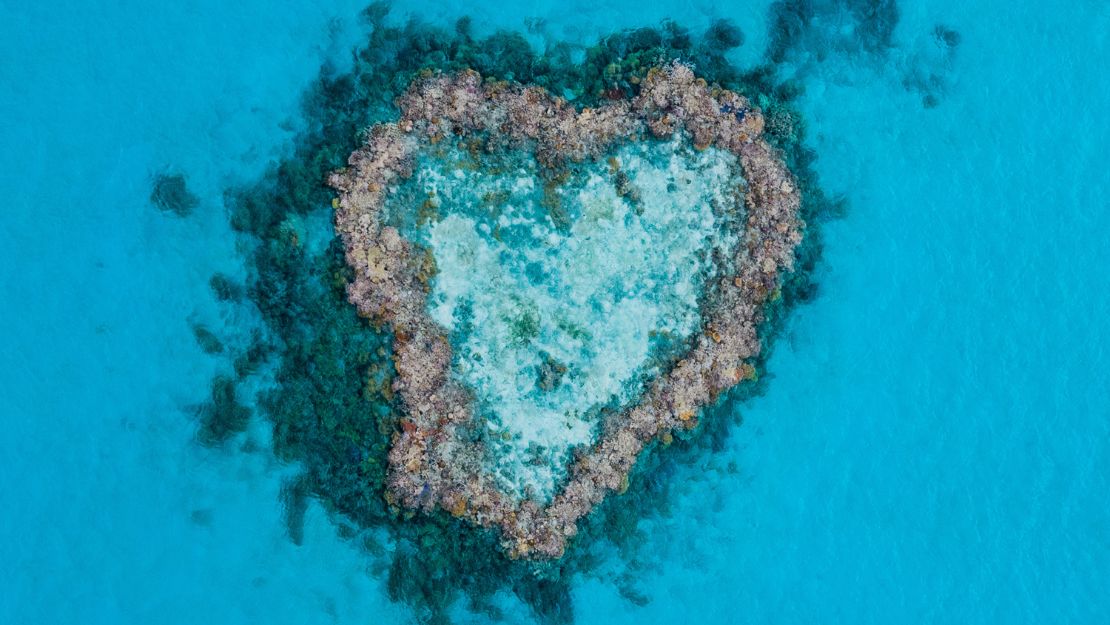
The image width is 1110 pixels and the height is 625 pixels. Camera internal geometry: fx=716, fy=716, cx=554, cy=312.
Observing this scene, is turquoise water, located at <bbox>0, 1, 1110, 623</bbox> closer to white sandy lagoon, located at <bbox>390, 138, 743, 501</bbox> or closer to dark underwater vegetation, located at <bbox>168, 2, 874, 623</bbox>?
dark underwater vegetation, located at <bbox>168, 2, 874, 623</bbox>

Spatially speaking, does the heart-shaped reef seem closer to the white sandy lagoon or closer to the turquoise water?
the white sandy lagoon

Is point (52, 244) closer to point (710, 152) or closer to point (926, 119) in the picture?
point (710, 152)

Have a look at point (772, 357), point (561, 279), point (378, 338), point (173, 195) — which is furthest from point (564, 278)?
point (173, 195)

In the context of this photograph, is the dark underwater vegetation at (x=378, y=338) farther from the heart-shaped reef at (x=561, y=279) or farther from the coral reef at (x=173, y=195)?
the heart-shaped reef at (x=561, y=279)

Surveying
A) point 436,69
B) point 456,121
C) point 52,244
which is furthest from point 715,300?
point 52,244

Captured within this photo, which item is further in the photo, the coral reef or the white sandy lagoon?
the white sandy lagoon

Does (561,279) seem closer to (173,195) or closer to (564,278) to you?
(564,278)

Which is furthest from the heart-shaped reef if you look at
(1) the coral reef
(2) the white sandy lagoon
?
(1) the coral reef

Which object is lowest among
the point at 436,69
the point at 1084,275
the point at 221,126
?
the point at 1084,275
